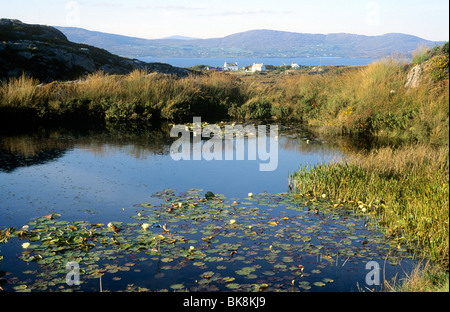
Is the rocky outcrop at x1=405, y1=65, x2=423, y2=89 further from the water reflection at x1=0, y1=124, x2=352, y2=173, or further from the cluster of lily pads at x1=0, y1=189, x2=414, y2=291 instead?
the cluster of lily pads at x1=0, y1=189, x2=414, y2=291

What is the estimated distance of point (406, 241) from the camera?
663cm

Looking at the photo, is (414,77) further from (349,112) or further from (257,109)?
(257,109)

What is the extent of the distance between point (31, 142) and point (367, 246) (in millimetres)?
10513

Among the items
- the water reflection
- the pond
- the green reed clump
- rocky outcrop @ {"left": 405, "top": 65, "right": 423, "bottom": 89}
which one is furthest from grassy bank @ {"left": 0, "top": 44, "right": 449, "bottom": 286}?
the water reflection

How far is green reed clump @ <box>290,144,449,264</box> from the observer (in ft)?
21.2

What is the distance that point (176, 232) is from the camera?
682 centimetres

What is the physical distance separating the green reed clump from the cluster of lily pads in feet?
1.33

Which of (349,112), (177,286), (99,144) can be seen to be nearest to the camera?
(177,286)

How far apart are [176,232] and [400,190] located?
13.1 ft

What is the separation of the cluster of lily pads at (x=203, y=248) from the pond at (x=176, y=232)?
0.6 inches

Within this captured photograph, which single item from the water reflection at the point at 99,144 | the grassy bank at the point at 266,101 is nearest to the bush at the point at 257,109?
the grassy bank at the point at 266,101

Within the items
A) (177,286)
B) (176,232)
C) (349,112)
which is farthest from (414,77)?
(177,286)
